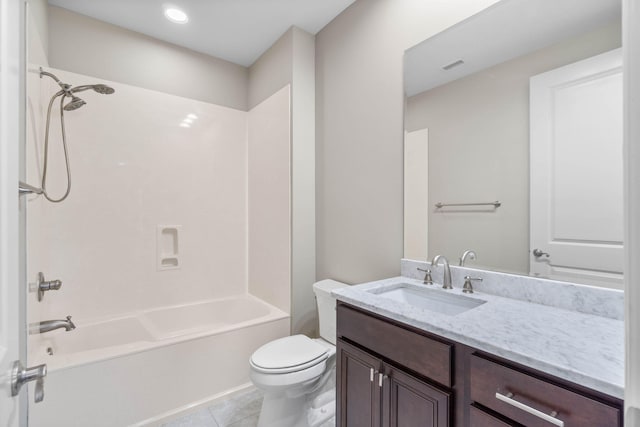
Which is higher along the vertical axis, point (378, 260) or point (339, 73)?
point (339, 73)

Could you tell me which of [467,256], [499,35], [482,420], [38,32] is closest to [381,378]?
[482,420]

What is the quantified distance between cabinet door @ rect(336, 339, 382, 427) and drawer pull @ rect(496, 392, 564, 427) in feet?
1.46

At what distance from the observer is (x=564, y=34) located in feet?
3.74

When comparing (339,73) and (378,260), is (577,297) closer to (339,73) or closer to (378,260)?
(378,260)

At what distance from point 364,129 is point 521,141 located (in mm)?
921

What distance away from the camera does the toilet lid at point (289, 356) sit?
1.57 meters

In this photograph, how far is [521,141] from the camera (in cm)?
127

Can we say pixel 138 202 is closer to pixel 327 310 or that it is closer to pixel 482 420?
pixel 327 310

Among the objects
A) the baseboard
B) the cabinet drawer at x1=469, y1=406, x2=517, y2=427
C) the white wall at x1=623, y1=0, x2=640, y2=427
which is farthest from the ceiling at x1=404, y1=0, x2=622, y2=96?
the baseboard

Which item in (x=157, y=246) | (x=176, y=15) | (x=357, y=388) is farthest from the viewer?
(x=157, y=246)

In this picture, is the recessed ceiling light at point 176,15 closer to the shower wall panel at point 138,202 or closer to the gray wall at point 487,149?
the shower wall panel at point 138,202

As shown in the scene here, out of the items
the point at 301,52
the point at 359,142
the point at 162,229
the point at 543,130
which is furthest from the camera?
the point at 162,229

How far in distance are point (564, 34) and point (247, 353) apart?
2437 mm

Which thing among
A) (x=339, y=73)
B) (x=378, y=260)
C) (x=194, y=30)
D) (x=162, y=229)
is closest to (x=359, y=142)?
(x=339, y=73)
